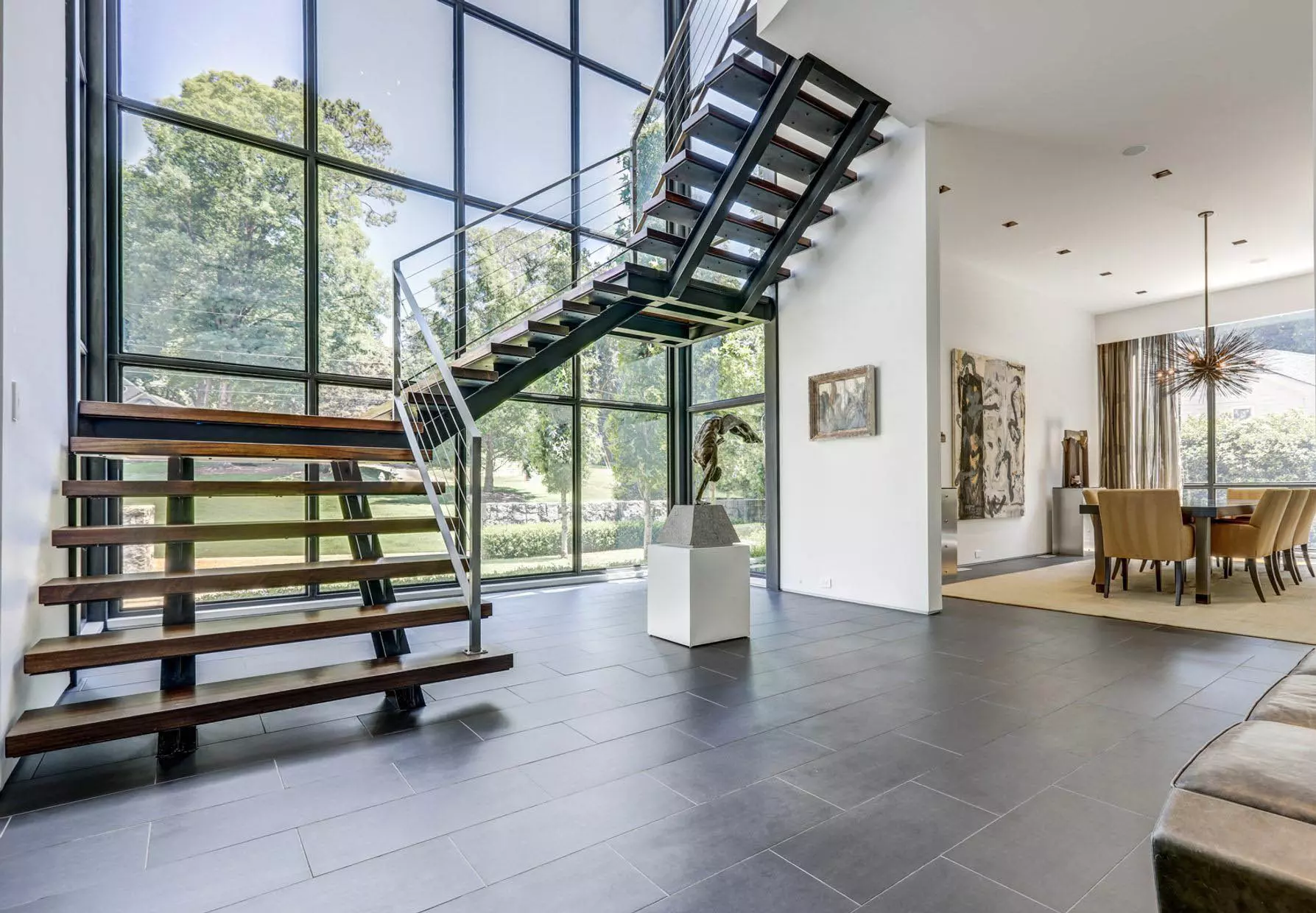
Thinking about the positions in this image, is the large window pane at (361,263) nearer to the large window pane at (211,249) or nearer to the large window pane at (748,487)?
the large window pane at (211,249)

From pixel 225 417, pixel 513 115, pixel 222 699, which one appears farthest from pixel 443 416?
pixel 513 115

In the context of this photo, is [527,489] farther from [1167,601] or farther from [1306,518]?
[1306,518]

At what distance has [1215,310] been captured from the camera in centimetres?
906

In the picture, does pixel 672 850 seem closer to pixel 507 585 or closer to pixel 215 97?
pixel 507 585

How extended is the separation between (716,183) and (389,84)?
326 cm

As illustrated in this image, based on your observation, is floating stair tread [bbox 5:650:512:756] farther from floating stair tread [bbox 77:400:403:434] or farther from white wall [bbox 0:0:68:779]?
floating stair tread [bbox 77:400:403:434]

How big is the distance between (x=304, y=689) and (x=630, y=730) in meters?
1.35

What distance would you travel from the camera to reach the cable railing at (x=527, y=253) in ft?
16.4

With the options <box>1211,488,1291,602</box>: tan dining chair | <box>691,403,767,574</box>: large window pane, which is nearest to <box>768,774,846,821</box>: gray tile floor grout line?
<box>691,403,767,574</box>: large window pane

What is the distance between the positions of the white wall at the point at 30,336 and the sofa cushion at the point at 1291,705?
12.0 ft

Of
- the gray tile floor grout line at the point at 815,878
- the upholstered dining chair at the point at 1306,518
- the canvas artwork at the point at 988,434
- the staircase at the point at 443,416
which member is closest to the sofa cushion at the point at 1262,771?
the gray tile floor grout line at the point at 815,878

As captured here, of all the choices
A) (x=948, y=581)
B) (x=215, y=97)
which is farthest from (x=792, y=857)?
(x=215, y=97)

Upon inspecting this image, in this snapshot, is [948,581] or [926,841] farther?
[948,581]

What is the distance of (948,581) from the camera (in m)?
6.66
